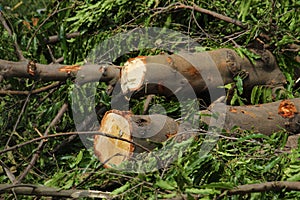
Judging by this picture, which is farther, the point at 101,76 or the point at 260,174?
the point at 101,76

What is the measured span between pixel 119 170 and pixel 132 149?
19cm

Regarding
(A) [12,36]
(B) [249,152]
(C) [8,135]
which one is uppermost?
(A) [12,36]

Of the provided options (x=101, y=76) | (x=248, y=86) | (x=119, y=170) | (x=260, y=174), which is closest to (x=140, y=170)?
(x=119, y=170)

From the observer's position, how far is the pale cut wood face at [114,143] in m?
2.66

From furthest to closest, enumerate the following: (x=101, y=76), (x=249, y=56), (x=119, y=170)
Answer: (x=249, y=56) → (x=101, y=76) → (x=119, y=170)

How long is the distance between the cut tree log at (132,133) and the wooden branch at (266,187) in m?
0.71

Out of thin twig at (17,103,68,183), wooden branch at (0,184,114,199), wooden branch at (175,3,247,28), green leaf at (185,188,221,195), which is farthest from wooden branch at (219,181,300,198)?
wooden branch at (175,3,247,28)

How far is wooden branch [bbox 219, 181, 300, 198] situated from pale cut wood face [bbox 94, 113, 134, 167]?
30.9 inches

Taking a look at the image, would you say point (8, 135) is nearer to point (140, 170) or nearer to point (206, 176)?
point (140, 170)

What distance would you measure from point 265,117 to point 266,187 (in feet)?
3.44

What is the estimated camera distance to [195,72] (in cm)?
304

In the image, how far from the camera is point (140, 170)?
8.18 ft

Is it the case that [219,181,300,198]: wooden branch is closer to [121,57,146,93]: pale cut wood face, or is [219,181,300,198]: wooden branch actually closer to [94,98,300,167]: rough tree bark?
[94,98,300,167]: rough tree bark

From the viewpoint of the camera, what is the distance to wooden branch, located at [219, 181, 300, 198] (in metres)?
1.91
